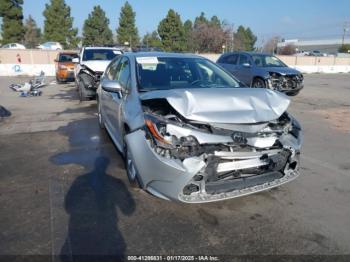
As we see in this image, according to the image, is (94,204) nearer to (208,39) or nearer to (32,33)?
(208,39)

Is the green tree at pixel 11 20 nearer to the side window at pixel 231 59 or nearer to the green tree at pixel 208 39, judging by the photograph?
the green tree at pixel 208 39

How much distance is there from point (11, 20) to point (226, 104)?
43.4 meters

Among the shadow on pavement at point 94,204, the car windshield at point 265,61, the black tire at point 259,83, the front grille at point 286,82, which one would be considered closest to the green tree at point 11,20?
the car windshield at point 265,61

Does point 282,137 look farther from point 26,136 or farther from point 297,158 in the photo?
point 26,136

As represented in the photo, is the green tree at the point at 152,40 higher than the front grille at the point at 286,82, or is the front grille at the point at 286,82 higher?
the green tree at the point at 152,40

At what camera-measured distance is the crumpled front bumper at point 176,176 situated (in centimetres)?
287

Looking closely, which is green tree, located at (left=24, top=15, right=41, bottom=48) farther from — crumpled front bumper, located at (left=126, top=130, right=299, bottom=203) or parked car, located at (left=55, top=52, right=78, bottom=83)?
crumpled front bumper, located at (left=126, top=130, right=299, bottom=203)

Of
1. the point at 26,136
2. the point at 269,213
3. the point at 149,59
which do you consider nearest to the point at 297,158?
the point at 269,213

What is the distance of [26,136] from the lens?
6.33 metres

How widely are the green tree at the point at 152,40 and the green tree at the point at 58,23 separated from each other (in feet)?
43.1

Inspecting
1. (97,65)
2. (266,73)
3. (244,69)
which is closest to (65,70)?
(97,65)

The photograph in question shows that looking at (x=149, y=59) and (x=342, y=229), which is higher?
(x=149, y=59)

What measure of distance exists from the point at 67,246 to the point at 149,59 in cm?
280

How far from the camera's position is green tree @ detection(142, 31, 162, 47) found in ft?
169
